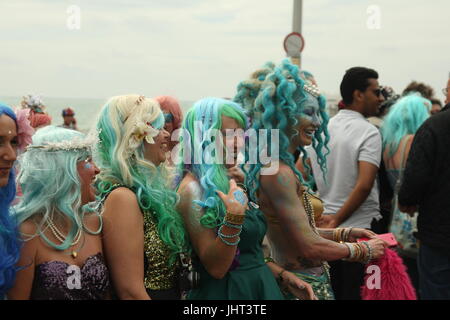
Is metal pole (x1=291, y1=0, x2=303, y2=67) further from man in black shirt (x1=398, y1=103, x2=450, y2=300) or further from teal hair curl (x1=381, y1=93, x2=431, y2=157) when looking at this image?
man in black shirt (x1=398, y1=103, x2=450, y2=300)

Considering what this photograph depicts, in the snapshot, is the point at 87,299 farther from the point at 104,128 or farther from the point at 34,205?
the point at 104,128

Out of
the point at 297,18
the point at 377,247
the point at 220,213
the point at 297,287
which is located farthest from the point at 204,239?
the point at 297,18

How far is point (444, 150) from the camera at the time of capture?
3.59 meters

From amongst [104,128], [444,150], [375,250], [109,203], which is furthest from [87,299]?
[444,150]

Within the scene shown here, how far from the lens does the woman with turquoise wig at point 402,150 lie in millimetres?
4504

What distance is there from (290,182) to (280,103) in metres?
0.40

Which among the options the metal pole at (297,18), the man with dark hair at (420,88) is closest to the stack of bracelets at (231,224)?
the man with dark hair at (420,88)

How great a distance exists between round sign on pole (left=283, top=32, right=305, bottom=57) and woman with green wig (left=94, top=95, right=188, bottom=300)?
6.83 meters

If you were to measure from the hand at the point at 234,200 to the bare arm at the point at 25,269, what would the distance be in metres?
0.80

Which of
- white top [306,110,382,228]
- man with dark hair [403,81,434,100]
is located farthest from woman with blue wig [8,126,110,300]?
man with dark hair [403,81,434,100]

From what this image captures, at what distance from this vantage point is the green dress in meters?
2.59

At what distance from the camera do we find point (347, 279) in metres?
4.06

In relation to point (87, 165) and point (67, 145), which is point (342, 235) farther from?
point (67, 145)

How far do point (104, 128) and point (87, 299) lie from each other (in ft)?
2.52
